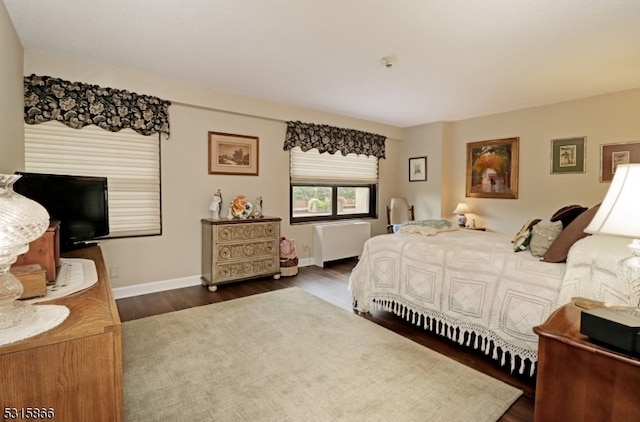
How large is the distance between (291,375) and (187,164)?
287 cm

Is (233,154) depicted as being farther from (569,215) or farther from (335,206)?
(569,215)

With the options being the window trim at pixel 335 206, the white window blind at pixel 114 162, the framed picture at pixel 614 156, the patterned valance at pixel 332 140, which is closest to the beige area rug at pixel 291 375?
the white window blind at pixel 114 162

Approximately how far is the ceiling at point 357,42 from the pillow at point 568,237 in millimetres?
1401

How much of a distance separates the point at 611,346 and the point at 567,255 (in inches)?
44.0

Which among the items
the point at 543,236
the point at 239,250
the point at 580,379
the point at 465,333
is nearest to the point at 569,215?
the point at 543,236

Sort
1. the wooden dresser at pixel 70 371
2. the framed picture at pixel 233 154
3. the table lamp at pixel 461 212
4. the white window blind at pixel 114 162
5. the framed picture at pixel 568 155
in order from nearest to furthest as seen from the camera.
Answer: the wooden dresser at pixel 70 371
the white window blind at pixel 114 162
the framed picture at pixel 233 154
the framed picture at pixel 568 155
the table lamp at pixel 461 212

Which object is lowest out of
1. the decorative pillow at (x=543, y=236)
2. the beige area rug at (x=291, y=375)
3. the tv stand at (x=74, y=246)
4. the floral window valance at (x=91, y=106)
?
the beige area rug at (x=291, y=375)

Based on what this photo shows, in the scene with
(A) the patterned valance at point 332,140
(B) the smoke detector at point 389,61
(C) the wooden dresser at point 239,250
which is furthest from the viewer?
(A) the patterned valance at point 332,140

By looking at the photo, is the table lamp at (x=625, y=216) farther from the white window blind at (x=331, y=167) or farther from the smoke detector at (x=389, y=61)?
the white window blind at (x=331, y=167)

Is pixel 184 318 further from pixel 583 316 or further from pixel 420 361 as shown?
pixel 583 316

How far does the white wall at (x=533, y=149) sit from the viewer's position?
13.2 ft

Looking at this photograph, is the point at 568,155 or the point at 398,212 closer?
Result: the point at 568,155

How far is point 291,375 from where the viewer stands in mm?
2076

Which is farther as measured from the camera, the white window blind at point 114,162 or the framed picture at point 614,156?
the framed picture at point 614,156
